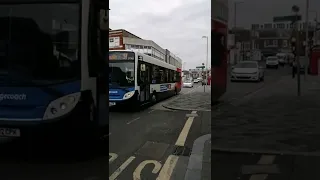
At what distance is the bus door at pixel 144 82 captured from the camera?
13815mm

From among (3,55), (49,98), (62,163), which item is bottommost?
(62,163)

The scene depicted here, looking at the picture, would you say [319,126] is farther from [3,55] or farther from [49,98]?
[3,55]

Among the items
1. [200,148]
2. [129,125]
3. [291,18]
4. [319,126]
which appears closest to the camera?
[291,18]

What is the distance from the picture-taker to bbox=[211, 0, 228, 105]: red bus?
495 centimetres

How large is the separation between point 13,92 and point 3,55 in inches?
22.7

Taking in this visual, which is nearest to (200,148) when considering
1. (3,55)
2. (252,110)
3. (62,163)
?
(252,110)

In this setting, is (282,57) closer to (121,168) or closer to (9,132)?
(121,168)

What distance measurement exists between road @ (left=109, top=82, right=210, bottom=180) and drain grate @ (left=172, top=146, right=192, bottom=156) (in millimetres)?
36

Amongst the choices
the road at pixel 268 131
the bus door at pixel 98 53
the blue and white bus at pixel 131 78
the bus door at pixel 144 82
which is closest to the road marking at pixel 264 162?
the road at pixel 268 131

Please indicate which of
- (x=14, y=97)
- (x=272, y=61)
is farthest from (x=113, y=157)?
(x=272, y=61)

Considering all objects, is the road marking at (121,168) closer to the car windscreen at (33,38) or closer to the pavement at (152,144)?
the pavement at (152,144)

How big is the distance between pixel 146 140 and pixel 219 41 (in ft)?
11.7

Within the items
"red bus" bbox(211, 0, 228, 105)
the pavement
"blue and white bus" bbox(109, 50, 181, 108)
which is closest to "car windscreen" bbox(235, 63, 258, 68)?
"red bus" bbox(211, 0, 228, 105)

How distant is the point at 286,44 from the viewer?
5.35 m
